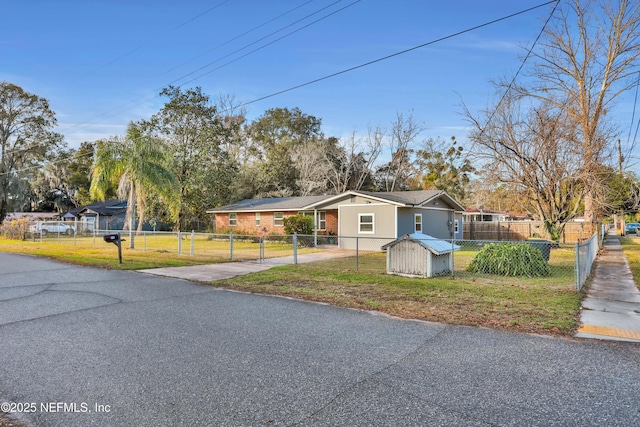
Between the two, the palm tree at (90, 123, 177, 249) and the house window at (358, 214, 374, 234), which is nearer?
the palm tree at (90, 123, 177, 249)

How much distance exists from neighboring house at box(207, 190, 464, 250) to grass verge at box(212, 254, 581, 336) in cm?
635

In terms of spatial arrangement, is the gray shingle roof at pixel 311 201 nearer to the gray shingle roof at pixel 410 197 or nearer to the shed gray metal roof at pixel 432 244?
the gray shingle roof at pixel 410 197

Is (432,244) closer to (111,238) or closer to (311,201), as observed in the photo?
(111,238)

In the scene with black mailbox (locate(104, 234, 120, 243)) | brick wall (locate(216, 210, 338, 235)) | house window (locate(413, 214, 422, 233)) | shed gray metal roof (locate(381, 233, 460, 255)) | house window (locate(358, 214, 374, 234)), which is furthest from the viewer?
brick wall (locate(216, 210, 338, 235))

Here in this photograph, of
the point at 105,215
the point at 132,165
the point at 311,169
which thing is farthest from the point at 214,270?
the point at 105,215

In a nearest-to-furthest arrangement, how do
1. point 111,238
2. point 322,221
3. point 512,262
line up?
point 512,262 < point 111,238 < point 322,221

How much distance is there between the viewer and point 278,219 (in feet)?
82.7

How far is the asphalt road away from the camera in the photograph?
9.63ft

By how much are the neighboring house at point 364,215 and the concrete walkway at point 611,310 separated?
7.87 metres

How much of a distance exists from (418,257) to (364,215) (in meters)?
10.0

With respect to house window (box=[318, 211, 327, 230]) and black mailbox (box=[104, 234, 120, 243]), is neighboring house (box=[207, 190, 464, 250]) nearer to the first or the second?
house window (box=[318, 211, 327, 230])

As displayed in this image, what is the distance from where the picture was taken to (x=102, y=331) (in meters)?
5.13

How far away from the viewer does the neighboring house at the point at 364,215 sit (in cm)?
1941

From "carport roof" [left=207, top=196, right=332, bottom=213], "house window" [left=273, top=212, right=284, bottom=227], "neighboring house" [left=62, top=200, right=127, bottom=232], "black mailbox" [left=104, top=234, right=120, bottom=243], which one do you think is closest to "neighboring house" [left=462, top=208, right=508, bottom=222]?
"carport roof" [left=207, top=196, right=332, bottom=213]
